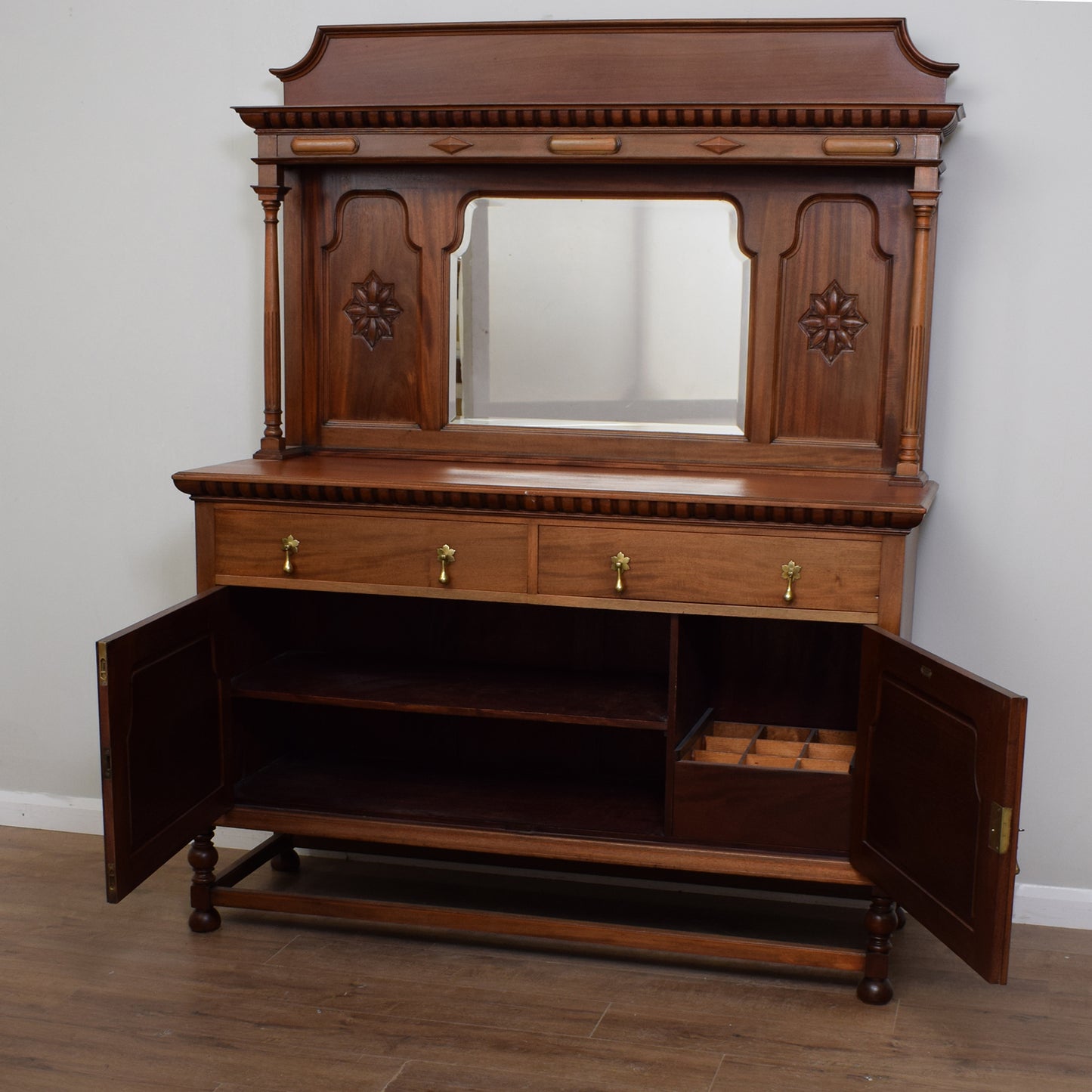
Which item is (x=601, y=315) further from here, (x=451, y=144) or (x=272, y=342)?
(x=272, y=342)

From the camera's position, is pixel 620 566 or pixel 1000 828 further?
pixel 620 566

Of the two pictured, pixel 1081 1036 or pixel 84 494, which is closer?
pixel 1081 1036

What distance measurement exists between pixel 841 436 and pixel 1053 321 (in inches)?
22.9

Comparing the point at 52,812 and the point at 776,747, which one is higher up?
the point at 776,747

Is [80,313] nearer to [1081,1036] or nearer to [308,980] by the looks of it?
[308,980]

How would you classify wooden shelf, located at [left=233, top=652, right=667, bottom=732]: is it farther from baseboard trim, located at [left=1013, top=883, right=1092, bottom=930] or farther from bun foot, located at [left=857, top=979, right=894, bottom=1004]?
baseboard trim, located at [left=1013, top=883, right=1092, bottom=930]

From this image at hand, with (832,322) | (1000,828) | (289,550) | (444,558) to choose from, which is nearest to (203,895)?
(289,550)

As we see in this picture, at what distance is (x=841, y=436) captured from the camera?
10.2ft

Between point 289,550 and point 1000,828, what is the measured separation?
1.62 metres

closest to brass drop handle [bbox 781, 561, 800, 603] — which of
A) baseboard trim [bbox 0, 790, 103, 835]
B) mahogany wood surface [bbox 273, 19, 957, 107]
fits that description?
mahogany wood surface [bbox 273, 19, 957, 107]

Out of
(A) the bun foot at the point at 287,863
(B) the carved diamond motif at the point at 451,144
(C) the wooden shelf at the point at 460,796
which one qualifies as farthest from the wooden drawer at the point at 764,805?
(B) the carved diamond motif at the point at 451,144

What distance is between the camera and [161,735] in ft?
8.89

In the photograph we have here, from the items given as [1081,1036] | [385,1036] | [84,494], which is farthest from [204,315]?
[1081,1036]

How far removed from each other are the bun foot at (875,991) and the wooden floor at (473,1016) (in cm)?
3
